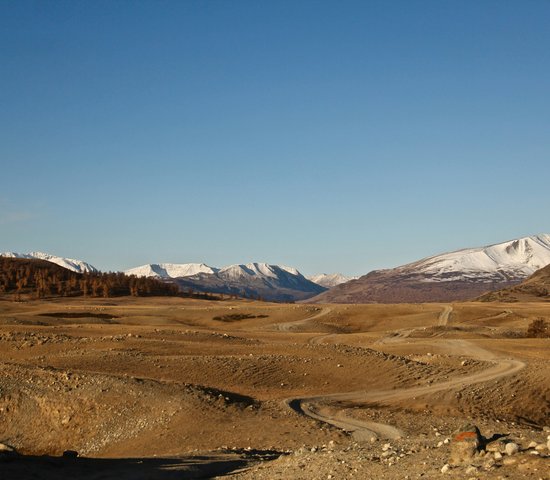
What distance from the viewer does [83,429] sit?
24.9m

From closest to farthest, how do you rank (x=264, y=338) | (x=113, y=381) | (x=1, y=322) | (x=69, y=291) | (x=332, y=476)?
(x=332, y=476)
(x=113, y=381)
(x=264, y=338)
(x=1, y=322)
(x=69, y=291)

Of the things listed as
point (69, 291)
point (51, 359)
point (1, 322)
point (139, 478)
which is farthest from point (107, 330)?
point (69, 291)

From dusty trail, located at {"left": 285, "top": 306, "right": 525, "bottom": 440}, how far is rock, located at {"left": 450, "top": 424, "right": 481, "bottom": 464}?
329 inches

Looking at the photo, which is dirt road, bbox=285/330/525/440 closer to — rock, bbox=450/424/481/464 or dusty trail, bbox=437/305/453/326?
rock, bbox=450/424/481/464

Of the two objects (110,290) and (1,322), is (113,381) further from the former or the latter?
(110,290)

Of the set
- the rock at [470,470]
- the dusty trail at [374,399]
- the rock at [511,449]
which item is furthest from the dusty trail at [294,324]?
the rock at [470,470]

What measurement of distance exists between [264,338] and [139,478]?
35.7 metres

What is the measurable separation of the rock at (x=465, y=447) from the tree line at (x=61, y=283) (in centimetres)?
10413

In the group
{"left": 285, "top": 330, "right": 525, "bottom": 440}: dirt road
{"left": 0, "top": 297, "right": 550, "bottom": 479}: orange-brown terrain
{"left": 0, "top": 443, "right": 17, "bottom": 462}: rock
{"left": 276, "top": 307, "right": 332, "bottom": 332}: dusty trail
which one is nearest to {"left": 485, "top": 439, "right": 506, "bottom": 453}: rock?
{"left": 0, "top": 297, "right": 550, "bottom": 479}: orange-brown terrain

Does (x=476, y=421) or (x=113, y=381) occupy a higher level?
(x=113, y=381)

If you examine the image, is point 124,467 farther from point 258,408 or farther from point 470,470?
point 470,470

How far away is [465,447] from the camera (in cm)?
1348

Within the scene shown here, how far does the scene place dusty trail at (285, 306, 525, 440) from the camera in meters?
23.5

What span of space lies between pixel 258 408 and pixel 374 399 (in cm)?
607
